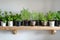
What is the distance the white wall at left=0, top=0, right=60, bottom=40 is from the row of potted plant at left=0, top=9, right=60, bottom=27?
0.54ft

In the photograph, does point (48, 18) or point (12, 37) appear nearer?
point (48, 18)

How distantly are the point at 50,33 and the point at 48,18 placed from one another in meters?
0.30

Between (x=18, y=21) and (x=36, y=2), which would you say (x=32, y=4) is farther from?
(x=18, y=21)

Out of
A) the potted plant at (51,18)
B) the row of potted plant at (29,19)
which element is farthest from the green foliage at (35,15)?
the potted plant at (51,18)

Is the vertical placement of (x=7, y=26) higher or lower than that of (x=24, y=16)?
Result: lower

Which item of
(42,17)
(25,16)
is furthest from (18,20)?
(42,17)

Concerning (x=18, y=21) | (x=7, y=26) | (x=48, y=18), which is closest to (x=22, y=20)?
(x=18, y=21)

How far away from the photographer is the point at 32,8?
2.25 m

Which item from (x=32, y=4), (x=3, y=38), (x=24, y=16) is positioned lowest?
(x=3, y=38)

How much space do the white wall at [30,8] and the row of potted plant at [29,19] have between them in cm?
17

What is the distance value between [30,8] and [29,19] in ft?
0.73

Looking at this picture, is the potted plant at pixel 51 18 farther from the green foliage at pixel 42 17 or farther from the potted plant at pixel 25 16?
the potted plant at pixel 25 16

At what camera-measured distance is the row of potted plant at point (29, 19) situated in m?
2.05

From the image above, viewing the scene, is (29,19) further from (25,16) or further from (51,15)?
(51,15)
